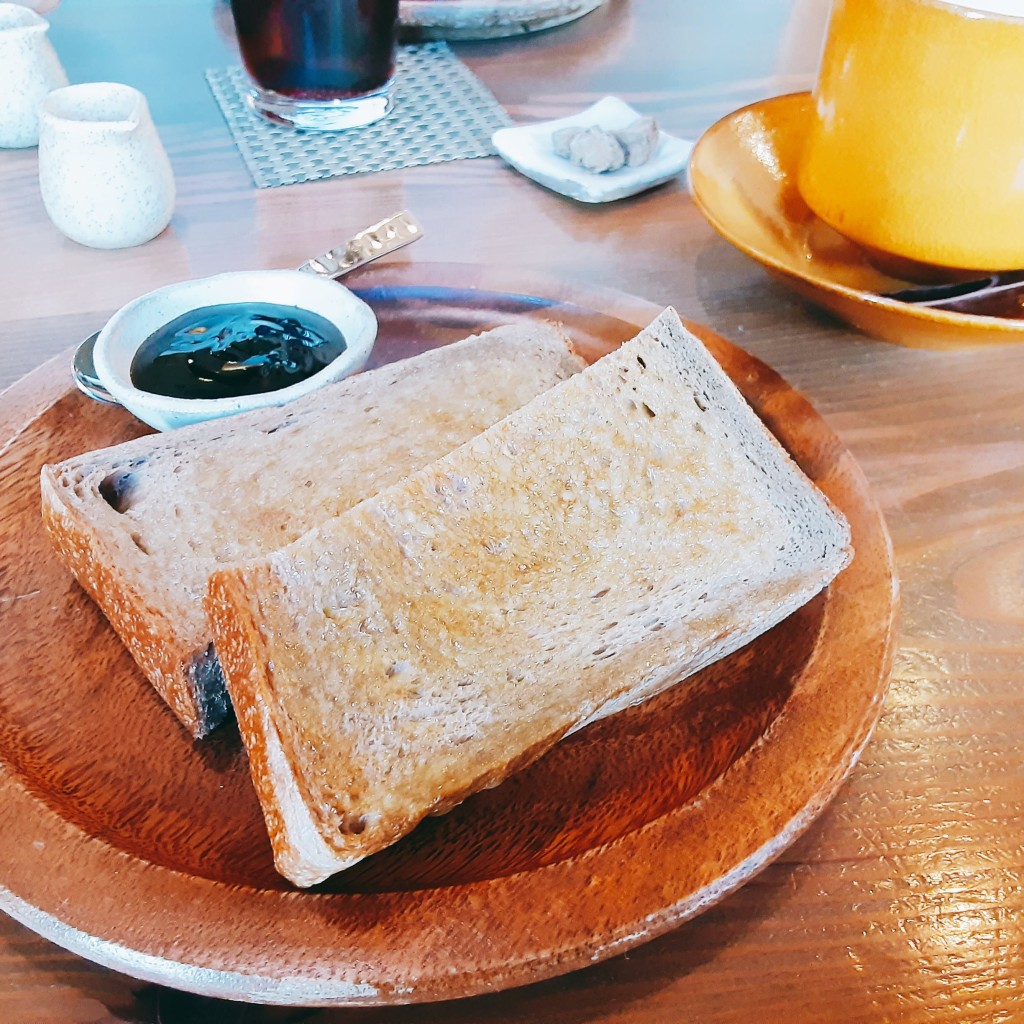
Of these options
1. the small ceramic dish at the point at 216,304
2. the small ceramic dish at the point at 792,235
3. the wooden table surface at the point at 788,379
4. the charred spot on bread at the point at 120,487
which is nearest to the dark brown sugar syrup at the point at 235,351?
the small ceramic dish at the point at 216,304

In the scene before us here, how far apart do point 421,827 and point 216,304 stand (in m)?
0.74

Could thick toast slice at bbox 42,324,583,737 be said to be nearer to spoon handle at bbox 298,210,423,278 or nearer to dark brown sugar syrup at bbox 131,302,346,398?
dark brown sugar syrup at bbox 131,302,346,398

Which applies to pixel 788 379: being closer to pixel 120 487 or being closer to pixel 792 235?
pixel 792 235

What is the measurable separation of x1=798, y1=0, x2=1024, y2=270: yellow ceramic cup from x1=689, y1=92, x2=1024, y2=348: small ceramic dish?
96 millimetres

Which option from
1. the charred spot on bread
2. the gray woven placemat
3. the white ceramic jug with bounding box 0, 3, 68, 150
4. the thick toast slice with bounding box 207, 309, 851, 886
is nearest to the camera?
the thick toast slice with bounding box 207, 309, 851, 886

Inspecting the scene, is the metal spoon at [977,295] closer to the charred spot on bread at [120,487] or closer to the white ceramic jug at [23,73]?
the charred spot on bread at [120,487]

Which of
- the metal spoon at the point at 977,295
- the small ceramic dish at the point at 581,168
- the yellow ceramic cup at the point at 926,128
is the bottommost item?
the small ceramic dish at the point at 581,168

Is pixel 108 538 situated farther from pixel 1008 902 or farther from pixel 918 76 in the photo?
pixel 918 76

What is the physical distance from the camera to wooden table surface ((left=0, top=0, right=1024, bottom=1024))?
64 cm

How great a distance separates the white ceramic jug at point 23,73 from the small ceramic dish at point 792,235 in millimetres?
1245

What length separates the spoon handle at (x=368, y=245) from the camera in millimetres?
1327

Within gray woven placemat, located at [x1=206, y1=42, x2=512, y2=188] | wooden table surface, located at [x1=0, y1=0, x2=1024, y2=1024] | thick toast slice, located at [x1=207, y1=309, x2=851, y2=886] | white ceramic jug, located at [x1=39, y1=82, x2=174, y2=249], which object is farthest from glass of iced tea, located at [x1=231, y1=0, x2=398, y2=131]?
thick toast slice, located at [x1=207, y1=309, x2=851, y2=886]

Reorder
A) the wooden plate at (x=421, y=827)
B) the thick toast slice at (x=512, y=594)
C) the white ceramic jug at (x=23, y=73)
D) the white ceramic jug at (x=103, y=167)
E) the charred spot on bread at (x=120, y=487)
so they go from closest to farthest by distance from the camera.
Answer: the wooden plate at (x=421, y=827)
the thick toast slice at (x=512, y=594)
the charred spot on bread at (x=120, y=487)
the white ceramic jug at (x=103, y=167)
the white ceramic jug at (x=23, y=73)

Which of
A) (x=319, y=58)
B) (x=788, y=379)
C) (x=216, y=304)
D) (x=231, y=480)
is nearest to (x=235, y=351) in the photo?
(x=216, y=304)
